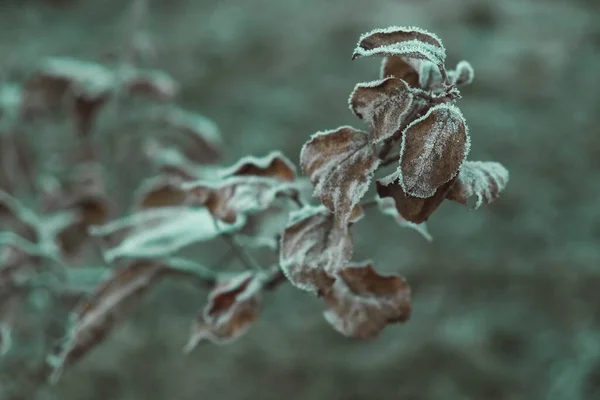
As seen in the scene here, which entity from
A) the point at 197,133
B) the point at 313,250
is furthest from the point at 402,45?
the point at 197,133

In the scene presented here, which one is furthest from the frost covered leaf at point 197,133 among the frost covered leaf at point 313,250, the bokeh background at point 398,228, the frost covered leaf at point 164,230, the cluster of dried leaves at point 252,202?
the frost covered leaf at point 313,250

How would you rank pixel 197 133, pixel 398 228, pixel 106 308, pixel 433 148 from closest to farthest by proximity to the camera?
1. pixel 433 148
2. pixel 106 308
3. pixel 197 133
4. pixel 398 228

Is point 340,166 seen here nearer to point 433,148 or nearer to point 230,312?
point 433,148


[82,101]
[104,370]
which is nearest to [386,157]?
[82,101]

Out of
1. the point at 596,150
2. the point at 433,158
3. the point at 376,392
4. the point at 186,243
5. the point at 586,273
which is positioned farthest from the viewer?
the point at 596,150

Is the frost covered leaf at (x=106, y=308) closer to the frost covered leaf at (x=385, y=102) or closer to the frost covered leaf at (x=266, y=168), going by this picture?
the frost covered leaf at (x=266, y=168)

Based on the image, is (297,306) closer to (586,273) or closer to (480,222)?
(480,222)

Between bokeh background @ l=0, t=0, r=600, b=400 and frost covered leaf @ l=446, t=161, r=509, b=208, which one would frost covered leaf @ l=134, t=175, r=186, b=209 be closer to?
bokeh background @ l=0, t=0, r=600, b=400
